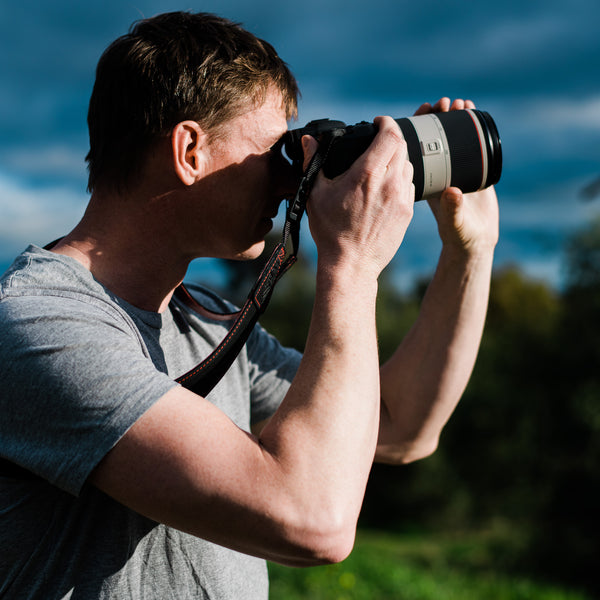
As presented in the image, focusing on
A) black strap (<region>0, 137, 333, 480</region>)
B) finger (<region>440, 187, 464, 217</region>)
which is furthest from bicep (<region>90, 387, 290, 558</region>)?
finger (<region>440, 187, 464, 217</region>)

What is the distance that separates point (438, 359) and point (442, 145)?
0.63 meters

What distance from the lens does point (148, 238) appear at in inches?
62.8

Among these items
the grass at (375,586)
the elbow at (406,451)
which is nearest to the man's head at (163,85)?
the elbow at (406,451)

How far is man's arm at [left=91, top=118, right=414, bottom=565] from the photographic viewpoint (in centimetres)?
109

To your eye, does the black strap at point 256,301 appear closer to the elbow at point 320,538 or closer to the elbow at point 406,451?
the elbow at point 320,538

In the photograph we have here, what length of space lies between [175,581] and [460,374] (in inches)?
40.8

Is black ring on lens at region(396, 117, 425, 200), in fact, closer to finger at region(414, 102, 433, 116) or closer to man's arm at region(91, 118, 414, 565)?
finger at region(414, 102, 433, 116)

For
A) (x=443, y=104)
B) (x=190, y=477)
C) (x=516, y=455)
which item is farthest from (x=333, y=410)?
(x=516, y=455)

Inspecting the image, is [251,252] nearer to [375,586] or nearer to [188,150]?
[188,150]

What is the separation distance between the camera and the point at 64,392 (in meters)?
1.12

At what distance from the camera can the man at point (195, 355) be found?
1.11 meters

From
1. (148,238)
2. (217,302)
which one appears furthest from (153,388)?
(217,302)

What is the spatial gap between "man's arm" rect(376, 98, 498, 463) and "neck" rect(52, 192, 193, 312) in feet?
2.55

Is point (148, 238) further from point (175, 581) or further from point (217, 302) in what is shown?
point (175, 581)
